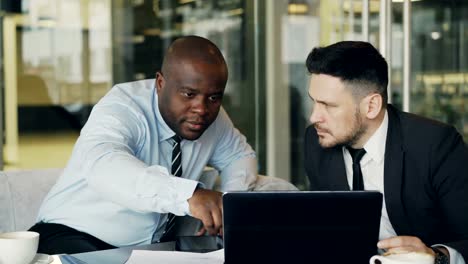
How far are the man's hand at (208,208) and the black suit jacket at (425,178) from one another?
0.69 m

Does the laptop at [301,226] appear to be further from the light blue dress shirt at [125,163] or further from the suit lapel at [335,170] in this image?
the suit lapel at [335,170]

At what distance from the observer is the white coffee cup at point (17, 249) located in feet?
6.14

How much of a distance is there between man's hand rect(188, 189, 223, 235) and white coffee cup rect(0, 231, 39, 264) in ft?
1.40

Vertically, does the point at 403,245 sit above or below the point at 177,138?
below

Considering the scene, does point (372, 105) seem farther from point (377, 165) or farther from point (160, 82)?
point (160, 82)

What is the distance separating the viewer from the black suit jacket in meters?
2.40

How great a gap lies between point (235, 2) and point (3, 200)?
3.33 m

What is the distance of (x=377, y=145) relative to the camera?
8.41 ft

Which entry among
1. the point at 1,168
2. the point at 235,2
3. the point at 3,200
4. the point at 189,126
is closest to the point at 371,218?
the point at 189,126

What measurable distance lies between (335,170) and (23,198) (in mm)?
1254

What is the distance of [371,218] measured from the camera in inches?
68.5

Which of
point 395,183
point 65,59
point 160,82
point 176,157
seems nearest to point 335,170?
point 395,183

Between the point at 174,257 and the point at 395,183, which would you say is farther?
the point at 395,183

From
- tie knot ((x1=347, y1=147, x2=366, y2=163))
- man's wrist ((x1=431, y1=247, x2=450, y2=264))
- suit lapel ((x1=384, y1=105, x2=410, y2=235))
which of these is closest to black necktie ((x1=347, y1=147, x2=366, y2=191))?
tie knot ((x1=347, y1=147, x2=366, y2=163))
